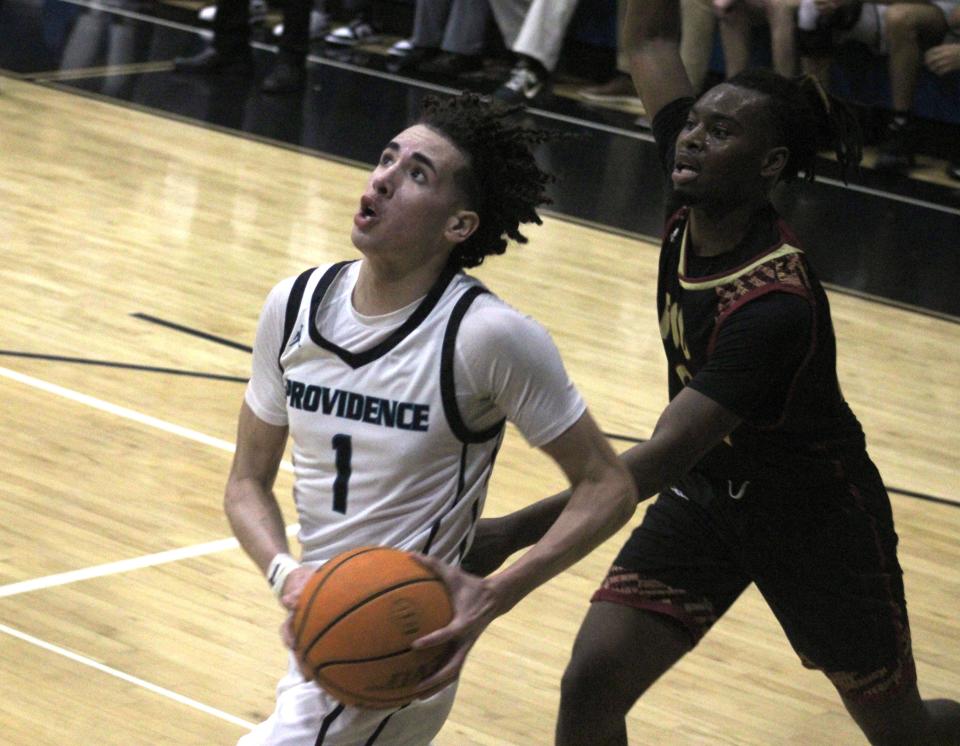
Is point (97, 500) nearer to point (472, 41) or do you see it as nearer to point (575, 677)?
point (575, 677)

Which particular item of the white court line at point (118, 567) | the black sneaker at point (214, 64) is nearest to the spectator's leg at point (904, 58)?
the black sneaker at point (214, 64)

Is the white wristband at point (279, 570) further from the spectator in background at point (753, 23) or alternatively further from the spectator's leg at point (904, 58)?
the spectator's leg at point (904, 58)

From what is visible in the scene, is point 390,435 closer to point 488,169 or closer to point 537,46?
point 488,169

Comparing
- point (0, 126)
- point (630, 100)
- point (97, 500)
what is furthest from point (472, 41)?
point (97, 500)

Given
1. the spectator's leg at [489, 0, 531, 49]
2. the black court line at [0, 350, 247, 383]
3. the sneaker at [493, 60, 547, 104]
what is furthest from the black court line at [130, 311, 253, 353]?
the spectator's leg at [489, 0, 531, 49]

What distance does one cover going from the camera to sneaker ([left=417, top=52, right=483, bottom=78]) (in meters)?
12.8

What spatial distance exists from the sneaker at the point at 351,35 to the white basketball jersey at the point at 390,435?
36.7 feet

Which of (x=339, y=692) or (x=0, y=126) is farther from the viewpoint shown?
(x=0, y=126)

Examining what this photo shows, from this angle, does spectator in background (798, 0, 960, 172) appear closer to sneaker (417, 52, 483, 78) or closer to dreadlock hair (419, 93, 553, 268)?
sneaker (417, 52, 483, 78)

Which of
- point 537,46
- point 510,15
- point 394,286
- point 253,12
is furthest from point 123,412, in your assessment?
point 253,12

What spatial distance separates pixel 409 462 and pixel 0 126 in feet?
24.8

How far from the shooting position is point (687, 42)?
11.4m

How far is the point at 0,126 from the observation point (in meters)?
9.68

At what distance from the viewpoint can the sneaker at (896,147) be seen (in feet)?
36.6
